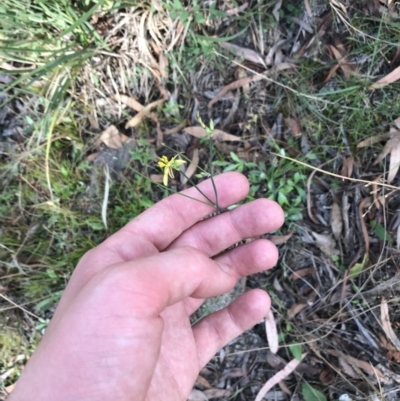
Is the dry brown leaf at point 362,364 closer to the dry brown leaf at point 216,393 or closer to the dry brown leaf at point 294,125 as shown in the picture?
the dry brown leaf at point 216,393

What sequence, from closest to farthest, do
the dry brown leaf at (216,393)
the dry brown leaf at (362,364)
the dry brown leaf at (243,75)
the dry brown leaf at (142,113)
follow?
the dry brown leaf at (362,364) < the dry brown leaf at (216,393) < the dry brown leaf at (243,75) < the dry brown leaf at (142,113)

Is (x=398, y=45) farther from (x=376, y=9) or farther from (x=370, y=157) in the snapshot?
(x=370, y=157)

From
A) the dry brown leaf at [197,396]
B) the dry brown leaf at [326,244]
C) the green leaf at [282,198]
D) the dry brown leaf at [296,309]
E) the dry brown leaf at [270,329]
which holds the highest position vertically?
the green leaf at [282,198]

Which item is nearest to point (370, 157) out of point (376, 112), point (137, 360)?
point (376, 112)

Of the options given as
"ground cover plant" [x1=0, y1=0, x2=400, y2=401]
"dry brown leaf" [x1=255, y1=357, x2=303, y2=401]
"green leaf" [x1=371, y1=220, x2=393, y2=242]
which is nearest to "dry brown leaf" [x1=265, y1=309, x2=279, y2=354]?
"ground cover plant" [x1=0, y1=0, x2=400, y2=401]

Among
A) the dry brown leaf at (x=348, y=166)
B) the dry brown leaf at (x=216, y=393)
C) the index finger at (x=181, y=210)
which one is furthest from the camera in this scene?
the dry brown leaf at (x=216, y=393)

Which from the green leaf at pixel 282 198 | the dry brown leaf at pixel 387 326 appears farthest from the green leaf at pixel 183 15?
the dry brown leaf at pixel 387 326
